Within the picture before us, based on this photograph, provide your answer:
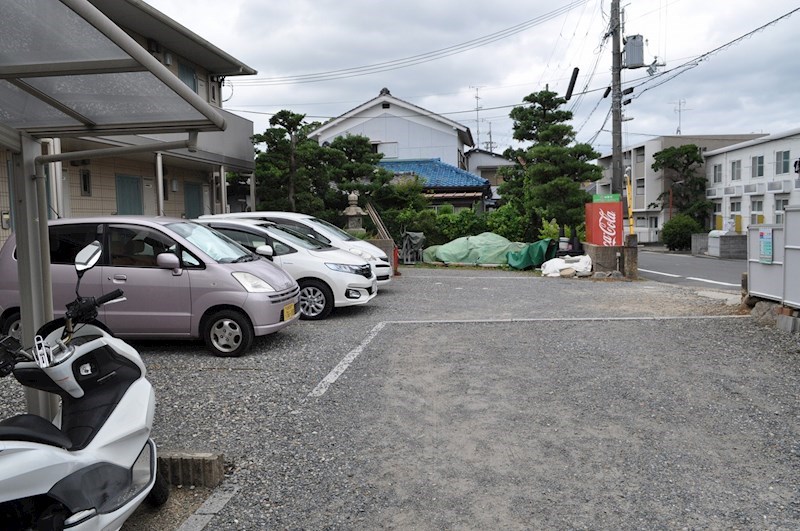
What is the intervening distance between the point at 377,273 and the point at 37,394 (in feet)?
26.0

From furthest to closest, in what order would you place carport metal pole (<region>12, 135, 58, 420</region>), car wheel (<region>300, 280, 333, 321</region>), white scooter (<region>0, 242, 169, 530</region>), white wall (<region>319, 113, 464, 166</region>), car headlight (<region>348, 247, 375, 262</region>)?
white wall (<region>319, 113, 464, 166</region>), car headlight (<region>348, 247, 375, 262</region>), car wheel (<region>300, 280, 333, 321</region>), carport metal pole (<region>12, 135, 58, 420</region>), white scooter (<region>0, 242, 169, 530</region>)

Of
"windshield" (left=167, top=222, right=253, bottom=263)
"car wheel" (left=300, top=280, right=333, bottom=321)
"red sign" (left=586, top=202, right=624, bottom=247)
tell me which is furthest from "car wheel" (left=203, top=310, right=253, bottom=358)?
"red sign" (left=586, top=202, right=624, bottom=247)

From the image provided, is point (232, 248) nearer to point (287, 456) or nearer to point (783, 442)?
point (287, 456)

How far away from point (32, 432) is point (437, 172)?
2719 centimetres

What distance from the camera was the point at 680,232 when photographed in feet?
107

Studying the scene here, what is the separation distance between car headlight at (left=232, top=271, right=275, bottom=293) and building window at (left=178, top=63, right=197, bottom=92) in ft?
32.2

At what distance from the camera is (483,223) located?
2175 cm

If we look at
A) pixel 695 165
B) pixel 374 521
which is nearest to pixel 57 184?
pixel 374 521

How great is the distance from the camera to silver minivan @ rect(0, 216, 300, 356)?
6434 mm

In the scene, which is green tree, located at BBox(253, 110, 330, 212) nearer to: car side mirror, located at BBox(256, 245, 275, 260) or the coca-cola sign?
the coca-cola sign

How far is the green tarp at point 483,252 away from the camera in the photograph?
18188 millimetres

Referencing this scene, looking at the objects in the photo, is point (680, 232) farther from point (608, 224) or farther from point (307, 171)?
point (307, 171)

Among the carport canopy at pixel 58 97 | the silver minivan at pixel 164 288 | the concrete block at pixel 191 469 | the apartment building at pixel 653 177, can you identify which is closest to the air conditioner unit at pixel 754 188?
the apartment building at pixel 653 177

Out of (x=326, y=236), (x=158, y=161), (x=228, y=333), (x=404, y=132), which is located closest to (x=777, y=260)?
(x=228, y=333)
